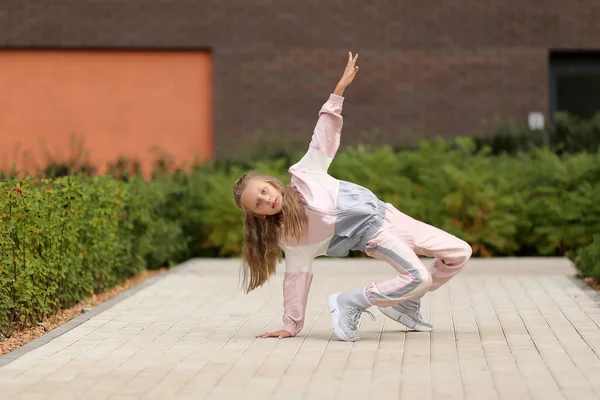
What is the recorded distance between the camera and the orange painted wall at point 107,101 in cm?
2227

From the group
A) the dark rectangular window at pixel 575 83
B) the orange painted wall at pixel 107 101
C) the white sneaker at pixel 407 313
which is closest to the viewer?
the white sneaker at pixel 407 313

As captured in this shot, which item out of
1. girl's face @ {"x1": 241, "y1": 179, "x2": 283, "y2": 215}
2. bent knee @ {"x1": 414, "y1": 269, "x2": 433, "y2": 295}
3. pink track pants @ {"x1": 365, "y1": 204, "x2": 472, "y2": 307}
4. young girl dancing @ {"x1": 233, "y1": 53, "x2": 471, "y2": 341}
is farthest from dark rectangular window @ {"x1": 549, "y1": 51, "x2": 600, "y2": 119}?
girl's face @ {"x1": 241, "y1": 179, "x2": 283, "y2": 215}

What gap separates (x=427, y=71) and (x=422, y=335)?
1434 cm

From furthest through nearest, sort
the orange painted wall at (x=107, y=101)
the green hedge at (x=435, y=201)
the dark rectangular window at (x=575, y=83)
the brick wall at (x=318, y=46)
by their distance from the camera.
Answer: the dark rectangular window at (x=575, y=83), the orange painted wall at (x=107, y=101), the brick wall at (x=318, y=46), the green hedge at (x=435, y=201)

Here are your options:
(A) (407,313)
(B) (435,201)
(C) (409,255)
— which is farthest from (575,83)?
(C) (409,255)

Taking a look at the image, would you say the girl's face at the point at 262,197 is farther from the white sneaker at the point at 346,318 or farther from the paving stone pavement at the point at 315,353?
the paving stone pavement at the point at 315,353

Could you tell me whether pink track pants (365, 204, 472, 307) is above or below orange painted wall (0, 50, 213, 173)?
below

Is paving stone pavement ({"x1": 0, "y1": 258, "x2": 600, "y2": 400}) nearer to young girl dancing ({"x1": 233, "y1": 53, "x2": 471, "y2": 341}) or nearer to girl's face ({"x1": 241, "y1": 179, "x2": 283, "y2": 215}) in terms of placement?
young girl dancing ({"x1": 233, "y1": 53, "x2": 471, "y2": 341})

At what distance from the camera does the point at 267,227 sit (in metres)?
7.98

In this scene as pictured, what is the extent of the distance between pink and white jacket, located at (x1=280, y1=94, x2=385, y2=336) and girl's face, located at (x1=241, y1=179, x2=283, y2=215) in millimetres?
231

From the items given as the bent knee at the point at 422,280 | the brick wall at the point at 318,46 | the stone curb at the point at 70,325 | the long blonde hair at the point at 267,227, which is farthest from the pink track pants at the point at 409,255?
the brick wall at the point at 318,46

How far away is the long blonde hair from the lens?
25.7 feet

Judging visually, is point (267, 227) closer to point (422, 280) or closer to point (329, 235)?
point (329, 235)

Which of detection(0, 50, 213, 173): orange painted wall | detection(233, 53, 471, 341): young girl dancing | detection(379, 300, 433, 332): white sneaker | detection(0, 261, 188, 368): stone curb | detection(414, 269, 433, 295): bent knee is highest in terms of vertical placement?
detection(0, 50, 213, 173): orange painted wall
